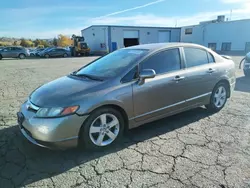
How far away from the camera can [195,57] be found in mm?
4117

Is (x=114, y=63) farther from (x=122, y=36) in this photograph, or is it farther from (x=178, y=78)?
(x=122, y=36)

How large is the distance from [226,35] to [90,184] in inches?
1418

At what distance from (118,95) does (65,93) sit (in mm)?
773

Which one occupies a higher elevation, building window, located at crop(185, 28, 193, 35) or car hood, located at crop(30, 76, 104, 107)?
building window, located at crop(185, 28, 193, 35)

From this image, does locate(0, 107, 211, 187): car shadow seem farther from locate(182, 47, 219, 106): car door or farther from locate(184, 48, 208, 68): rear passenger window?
locate(184, 48, 208, 68): rear passenger window

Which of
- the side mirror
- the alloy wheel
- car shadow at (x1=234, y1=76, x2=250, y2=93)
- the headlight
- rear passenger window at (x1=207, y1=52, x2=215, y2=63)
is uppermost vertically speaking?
rear passenger window at (x1=207, y1=52, x2=215, y2=63)

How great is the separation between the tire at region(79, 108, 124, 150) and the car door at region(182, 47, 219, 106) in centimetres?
155

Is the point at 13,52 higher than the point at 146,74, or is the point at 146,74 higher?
the point at 146,74

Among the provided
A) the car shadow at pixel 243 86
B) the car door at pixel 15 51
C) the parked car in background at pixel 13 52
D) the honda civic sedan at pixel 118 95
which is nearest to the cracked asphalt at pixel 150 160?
the honda civic sedan at pixel 118 95

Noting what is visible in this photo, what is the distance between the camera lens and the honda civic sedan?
274cm

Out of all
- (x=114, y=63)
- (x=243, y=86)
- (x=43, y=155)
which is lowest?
(x=43, y=155)

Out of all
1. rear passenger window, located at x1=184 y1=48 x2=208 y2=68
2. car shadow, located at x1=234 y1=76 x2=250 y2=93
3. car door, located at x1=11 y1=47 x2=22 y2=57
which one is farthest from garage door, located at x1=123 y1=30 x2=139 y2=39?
rear passenger window, located at x1=184 y1=48 x2=208 y2=68

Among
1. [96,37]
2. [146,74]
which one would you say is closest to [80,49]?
[96,37]

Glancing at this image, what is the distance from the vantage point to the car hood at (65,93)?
9.09ft
